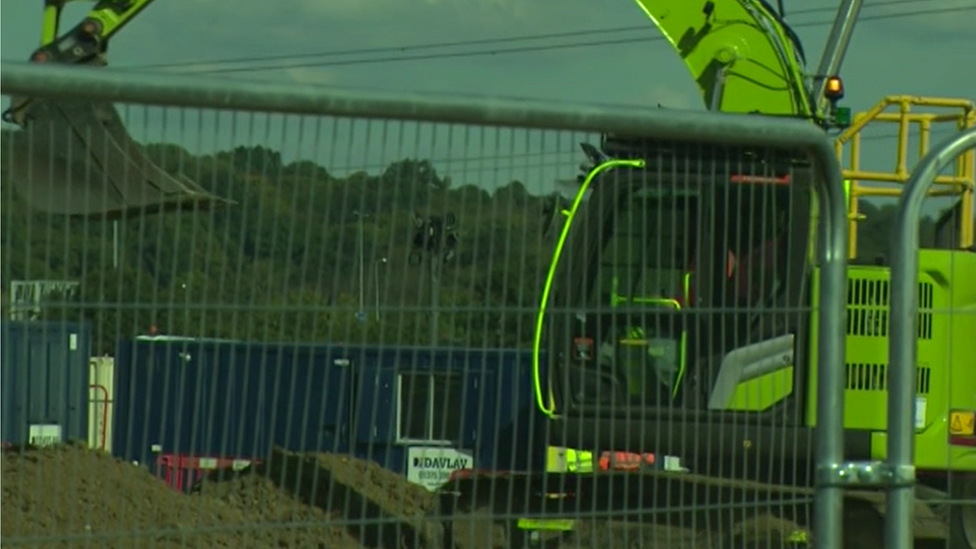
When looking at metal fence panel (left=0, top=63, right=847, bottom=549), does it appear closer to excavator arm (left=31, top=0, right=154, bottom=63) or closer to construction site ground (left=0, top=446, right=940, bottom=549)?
construction site ground (left=0, top=446, right=940, bottom=549)

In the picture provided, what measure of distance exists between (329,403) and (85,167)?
72 centimetres

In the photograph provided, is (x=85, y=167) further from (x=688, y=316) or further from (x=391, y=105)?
(x=688, y=316)

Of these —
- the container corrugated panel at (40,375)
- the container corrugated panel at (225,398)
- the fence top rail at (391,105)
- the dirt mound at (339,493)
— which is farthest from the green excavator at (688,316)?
the container corrugated panel at (40,375)

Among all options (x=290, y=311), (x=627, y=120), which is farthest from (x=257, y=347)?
(x=627, y=120)

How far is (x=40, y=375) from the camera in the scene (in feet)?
10.9

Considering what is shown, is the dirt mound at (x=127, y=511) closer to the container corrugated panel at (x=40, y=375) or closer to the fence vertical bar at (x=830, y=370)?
the container corrugated panel at (x=40, y=375)

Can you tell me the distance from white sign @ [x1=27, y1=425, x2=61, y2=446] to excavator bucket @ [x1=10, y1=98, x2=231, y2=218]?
1.38 ft

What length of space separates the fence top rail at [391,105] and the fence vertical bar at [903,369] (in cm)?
38

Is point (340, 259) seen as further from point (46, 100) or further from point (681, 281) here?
point (681, 281)

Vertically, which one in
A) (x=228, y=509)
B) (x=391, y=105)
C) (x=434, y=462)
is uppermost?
(x=391, y=105)

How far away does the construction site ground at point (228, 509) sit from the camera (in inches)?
135

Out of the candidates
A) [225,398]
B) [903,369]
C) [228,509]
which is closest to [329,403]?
[225,398]

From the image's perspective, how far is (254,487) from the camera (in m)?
3.81

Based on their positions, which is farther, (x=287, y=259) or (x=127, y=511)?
(x=127, y=511)
